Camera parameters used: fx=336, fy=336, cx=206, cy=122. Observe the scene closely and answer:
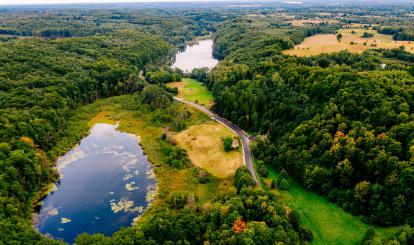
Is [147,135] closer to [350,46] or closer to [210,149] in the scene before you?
[210,149]

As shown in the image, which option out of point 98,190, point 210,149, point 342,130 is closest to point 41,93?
point 98,190

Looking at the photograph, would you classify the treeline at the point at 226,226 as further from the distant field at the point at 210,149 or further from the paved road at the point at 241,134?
the distant field at the point at 210,149

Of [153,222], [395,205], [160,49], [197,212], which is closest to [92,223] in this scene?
[153,222]

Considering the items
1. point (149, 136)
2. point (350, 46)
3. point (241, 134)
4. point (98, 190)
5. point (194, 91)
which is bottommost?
point (98, 190)

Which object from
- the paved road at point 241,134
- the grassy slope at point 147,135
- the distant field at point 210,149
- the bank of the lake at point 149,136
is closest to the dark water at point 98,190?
the bank of the lake at point 149,136

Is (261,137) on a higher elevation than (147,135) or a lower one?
higher

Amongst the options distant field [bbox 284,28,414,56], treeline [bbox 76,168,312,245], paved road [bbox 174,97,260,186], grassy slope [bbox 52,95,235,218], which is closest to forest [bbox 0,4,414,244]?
treeline [bbox 76,168,312,245]

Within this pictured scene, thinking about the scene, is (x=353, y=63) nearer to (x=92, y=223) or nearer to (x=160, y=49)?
(x=92, y=223)
